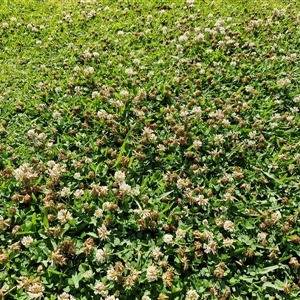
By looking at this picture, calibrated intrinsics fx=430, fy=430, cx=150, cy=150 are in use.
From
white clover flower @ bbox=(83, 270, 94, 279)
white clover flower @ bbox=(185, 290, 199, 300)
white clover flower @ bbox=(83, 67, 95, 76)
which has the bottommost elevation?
white clover flower @ bbox=(185, 290, 199, 300)

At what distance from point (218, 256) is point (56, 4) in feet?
16.6

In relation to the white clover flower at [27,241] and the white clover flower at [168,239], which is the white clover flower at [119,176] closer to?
the white clover flower at [168,239]

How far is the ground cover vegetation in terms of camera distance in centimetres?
310

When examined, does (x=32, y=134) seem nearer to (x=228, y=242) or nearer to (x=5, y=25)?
(x=228, y=242)

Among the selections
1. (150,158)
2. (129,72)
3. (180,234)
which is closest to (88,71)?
(129,72)

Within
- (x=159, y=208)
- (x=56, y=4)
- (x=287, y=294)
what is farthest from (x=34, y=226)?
(x=56, y=4)

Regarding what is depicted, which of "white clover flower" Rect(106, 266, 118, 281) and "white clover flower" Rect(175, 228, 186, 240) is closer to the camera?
"white clover flower" Rect(106, 266, 118, 281)

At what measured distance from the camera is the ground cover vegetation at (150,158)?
3.10 metres

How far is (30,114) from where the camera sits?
444 cm

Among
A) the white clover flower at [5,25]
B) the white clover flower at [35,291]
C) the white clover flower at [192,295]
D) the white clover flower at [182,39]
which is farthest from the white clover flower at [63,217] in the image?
the white clover flower at [5,25]

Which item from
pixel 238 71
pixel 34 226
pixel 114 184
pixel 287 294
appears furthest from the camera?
pixel 238 71

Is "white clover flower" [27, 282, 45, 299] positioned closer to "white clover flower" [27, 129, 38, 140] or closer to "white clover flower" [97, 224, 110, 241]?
"white clover flower" [97, 224, 110, 241]

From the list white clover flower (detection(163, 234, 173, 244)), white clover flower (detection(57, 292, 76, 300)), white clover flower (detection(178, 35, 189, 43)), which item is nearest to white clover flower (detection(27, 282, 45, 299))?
white clover flower (detection(57, 292, 76, 300))

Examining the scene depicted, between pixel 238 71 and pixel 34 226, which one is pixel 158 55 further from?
pixel 34 226
